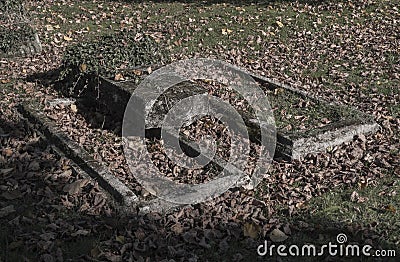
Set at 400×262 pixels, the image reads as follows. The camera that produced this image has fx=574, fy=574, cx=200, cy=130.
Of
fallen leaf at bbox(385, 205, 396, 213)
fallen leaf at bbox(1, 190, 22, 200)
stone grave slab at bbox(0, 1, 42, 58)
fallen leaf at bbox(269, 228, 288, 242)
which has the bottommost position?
fallen leaf at bbox(385, 205, 396, 213)

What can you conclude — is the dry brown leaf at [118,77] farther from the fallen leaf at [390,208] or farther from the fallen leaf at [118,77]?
the fallen leaf at [390,208]

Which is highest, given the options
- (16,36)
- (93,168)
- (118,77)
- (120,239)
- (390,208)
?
(118,77)

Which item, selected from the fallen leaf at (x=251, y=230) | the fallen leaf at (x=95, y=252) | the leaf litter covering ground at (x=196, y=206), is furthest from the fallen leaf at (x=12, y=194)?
the fallen leaf at (x=251, y=230)

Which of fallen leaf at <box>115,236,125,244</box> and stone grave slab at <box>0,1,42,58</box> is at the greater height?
stone grave slab at <box>0,1,42,58</box>

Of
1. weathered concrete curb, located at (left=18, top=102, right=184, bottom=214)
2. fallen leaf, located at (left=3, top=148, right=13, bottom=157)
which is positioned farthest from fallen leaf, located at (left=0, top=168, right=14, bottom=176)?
weathered concrete curb, located at (left=18, top=102, right=184, bottom=214)

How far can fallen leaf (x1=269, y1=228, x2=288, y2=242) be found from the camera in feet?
Answer: 15.3

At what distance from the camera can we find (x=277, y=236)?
4.71 meters

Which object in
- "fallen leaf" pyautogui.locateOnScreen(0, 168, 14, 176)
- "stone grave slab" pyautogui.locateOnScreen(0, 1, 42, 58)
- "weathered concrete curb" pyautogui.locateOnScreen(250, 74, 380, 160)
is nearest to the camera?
"fallen leaf" pyautogui.locateOnScreen(0, 168, 14, 176)

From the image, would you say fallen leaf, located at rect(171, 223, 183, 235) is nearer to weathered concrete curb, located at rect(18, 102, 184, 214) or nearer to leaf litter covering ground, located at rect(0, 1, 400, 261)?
leaf litter covering ground, located at rect(0, 1, 400, 261)

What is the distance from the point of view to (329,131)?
621cm

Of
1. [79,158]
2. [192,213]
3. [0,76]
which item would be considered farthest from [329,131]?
[0,76]

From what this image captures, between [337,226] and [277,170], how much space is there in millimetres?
1146

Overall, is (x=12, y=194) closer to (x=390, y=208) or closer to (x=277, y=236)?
(x=277, y=236)

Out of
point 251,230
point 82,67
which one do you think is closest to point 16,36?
point 82,67
